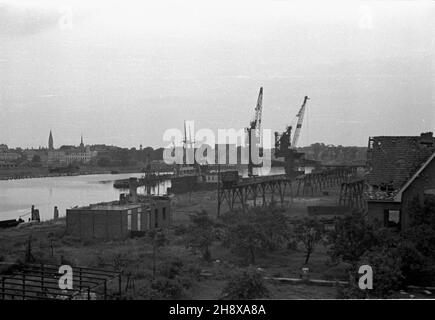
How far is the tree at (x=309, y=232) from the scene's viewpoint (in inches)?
324

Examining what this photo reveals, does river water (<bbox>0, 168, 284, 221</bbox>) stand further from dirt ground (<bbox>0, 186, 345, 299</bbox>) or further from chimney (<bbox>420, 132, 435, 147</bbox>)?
chimney (<bbox>420, 132, 435, 147</bbox>)

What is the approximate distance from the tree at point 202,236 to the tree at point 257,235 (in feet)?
1.22

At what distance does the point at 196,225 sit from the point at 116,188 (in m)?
23.8

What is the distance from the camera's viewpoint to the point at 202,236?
28.2ft

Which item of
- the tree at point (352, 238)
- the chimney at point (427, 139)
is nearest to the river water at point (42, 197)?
the tree at point (352, 238)

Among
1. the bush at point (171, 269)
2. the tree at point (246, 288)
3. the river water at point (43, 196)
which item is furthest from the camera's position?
the river water at point (43, 196)

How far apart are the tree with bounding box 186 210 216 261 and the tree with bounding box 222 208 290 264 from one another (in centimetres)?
37

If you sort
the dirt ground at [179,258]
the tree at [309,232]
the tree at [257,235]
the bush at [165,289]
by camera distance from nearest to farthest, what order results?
the bush at [165,289], the dirt ground at [179,258], the tree at [257,235], the tree at [309,232]

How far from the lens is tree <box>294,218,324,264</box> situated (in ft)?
27.0

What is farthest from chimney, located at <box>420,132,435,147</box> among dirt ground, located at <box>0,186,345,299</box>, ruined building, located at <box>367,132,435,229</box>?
dirt ground, located at <box>0,186,345,299</box>

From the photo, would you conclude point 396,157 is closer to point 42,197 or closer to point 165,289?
point 165,289

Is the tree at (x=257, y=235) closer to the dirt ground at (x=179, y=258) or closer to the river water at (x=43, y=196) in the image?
Answer: the dirt ground at (x=179, y=258)

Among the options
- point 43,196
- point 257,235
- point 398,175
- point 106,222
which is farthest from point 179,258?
point 43,196
